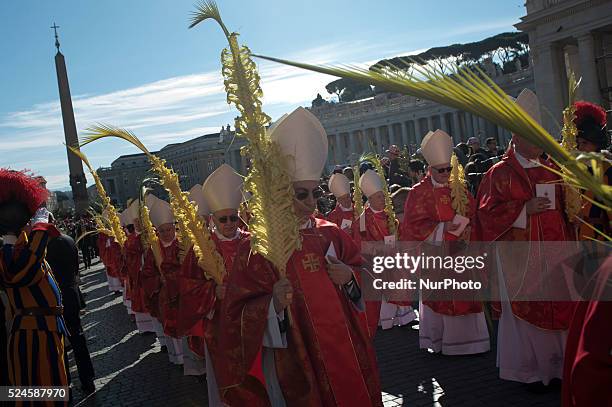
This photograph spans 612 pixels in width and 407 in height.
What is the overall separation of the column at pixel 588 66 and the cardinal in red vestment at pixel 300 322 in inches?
1134

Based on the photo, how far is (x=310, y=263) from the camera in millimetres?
3848

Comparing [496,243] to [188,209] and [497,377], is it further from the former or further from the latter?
[188,209]

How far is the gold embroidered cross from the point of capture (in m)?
3.84

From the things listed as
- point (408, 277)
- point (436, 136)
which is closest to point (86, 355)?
point (408, 277)

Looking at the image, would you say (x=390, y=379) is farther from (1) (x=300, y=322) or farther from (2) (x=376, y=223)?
(1) (x=300, y=322)

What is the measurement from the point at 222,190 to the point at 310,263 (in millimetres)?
2560

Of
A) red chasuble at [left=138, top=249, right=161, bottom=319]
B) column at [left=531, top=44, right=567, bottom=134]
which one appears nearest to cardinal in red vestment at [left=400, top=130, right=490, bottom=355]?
red chasuble at [left=138, top=249, right=161, bottom=319]

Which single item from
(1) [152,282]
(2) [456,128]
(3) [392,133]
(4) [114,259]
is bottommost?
(4) [114,259]

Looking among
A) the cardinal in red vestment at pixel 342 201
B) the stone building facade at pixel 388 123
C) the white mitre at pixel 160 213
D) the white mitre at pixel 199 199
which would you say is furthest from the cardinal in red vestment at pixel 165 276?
the stone building facade at pixel 388 123

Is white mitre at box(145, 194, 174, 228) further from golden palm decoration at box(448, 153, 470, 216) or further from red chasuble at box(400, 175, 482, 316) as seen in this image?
golden palm decoration at box(448, 153, 470, 216)

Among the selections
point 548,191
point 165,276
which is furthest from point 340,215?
point 548,191

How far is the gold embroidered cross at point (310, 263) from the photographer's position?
3840mm

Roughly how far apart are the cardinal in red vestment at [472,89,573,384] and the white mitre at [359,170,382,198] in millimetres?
3438

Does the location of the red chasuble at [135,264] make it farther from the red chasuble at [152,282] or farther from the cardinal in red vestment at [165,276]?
the red chasuble at [152,282]
